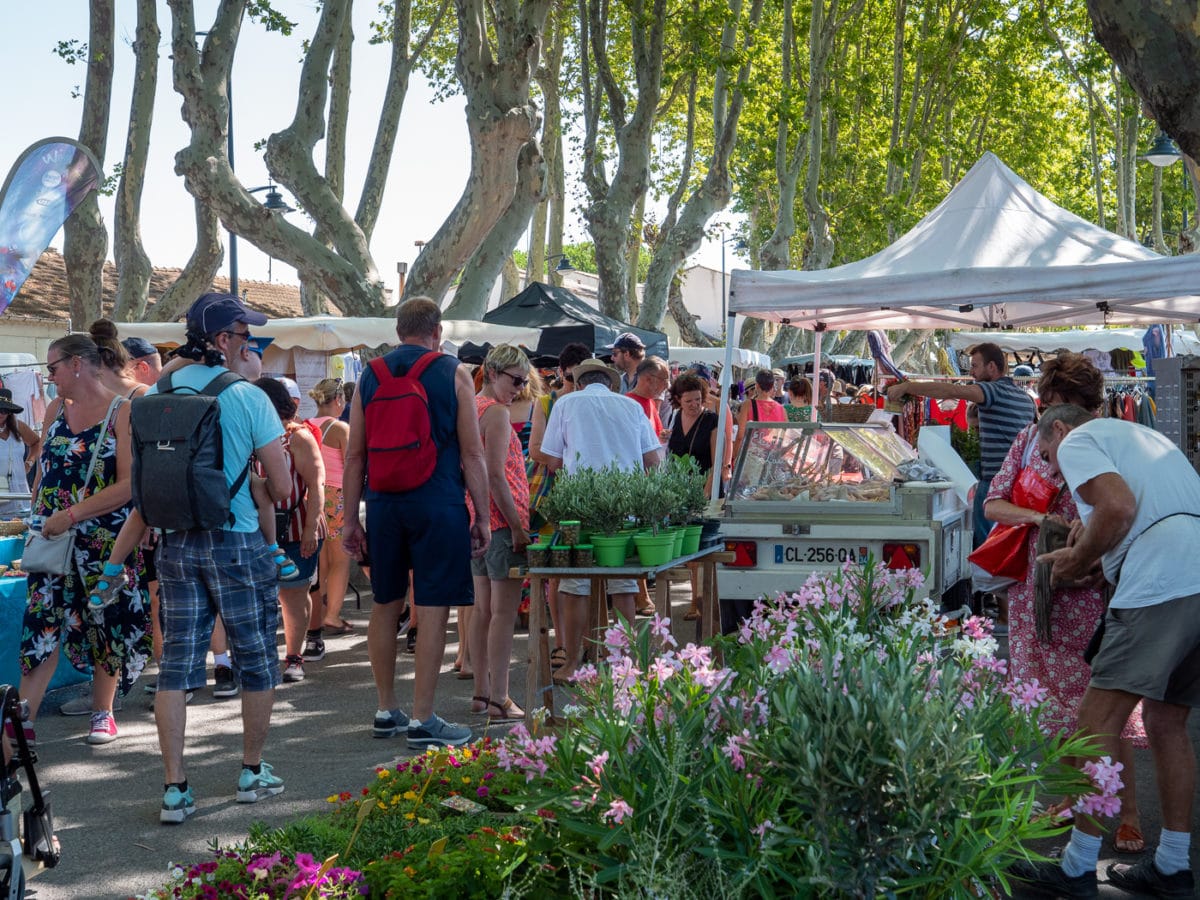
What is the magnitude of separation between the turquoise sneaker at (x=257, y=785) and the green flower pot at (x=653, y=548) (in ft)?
6.07

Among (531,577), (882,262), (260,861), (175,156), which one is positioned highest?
(175,156)

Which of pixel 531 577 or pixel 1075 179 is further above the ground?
pixel 1075 179

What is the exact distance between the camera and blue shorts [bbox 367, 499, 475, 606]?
19.8 ft

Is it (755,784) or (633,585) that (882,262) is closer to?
(633,585)

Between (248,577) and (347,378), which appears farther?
(347,378)

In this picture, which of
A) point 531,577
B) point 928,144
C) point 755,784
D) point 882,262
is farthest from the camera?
point 928,144

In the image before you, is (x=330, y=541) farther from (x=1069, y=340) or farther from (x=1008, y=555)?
(x=1069, y=340)

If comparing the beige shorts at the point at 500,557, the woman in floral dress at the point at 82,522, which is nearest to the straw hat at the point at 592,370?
the beige shorts at the point at 500,557

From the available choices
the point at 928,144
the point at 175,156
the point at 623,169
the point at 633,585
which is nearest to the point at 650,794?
the point at 633,585

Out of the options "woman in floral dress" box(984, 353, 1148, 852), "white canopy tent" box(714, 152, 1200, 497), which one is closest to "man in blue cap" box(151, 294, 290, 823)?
"woman in floral dress" box(984, 353, 1148, 852)

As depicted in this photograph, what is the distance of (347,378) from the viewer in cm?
2014

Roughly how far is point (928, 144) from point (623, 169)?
45.5 feet

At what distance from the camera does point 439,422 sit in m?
6.07

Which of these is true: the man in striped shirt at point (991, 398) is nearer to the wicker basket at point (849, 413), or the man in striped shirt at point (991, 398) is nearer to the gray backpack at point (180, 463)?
the wicker basket at point (849, 413)
